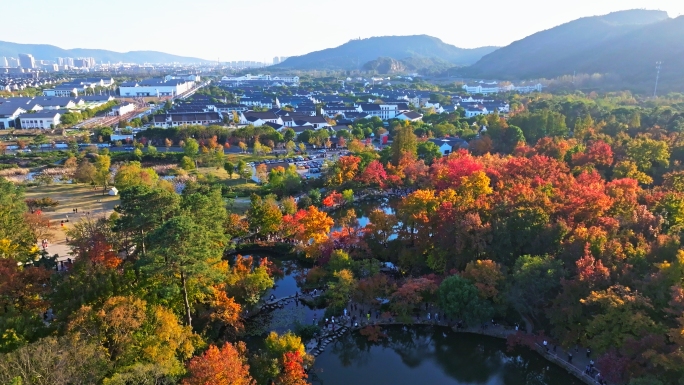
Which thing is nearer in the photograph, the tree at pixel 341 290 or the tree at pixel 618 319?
the tree at pixel 618 319

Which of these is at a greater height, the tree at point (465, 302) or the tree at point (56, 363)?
the tree at point (56, 363)

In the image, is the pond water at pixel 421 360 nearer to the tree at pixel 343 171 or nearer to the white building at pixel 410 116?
the tree at pixel 343 171

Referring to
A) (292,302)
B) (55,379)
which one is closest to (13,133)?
(292,302)

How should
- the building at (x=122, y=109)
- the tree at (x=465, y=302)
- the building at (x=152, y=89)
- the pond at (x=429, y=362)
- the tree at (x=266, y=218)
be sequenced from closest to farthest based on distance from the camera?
1. the pond at (x=429, y=362)
2. the tree at (x=465, y=302)
3. the tree at (x=266, y=218)
4. the building at (x=122, y=109)
5. the building at (x=152, y=89)

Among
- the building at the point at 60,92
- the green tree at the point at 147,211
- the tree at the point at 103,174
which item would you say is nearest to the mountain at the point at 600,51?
the tree at the point at 103,174

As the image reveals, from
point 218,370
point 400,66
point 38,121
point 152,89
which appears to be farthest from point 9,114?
point 400,66

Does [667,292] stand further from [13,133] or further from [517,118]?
[13,133]
